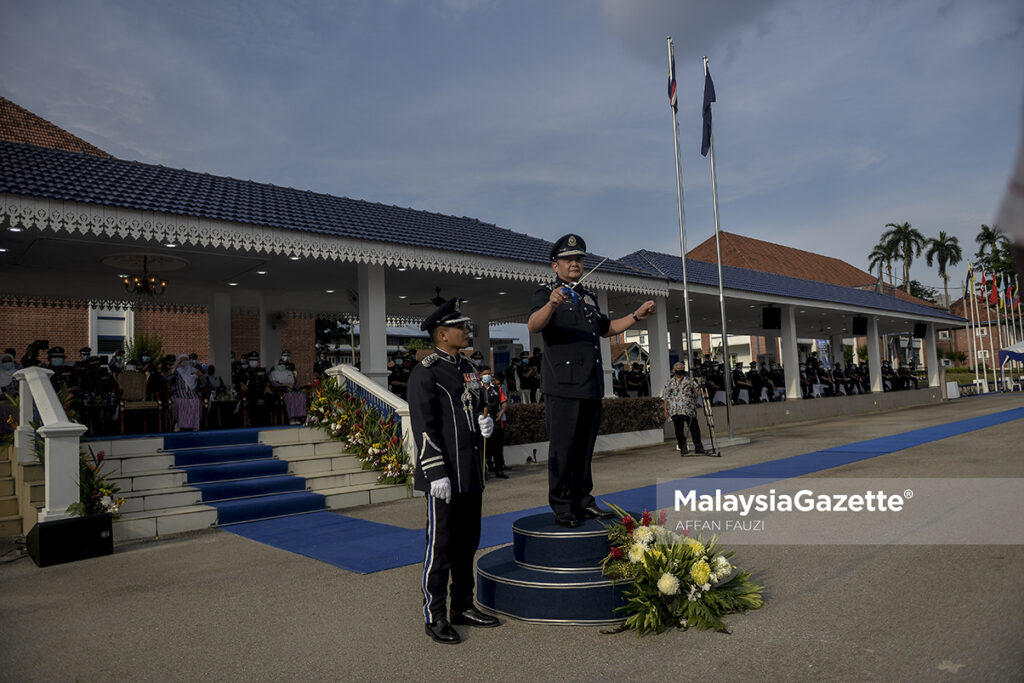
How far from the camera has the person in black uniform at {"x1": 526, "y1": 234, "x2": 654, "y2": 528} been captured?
4500 mm

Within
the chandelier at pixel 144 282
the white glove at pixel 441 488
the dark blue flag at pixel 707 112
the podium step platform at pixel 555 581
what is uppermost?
the dark blue flag at pixel 707 112

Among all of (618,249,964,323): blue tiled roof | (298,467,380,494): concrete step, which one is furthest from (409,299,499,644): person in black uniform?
(618,249,964,323): blue tiled roof

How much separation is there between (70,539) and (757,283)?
21.1 metres

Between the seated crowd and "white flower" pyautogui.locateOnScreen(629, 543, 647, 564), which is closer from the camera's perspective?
"white flower" pyautogui.locateOnScreen(629, 543, 647, 564)

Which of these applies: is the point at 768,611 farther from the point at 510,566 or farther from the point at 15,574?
the point at 15,574

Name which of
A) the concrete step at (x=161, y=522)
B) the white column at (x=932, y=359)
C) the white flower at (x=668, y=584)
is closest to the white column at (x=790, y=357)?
the white column at (x=932, y=359)

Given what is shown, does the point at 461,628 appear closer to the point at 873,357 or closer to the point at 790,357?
the point at 790,357

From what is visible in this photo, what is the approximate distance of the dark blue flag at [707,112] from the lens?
16812mm

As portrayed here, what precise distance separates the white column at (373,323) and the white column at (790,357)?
53.7 feet

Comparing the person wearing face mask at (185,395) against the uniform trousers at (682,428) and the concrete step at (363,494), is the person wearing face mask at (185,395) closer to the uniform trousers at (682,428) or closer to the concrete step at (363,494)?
the concrete step at (363,494)

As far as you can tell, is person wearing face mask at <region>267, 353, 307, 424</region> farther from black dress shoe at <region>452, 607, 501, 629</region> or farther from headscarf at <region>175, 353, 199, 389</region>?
black dress shoe at <region>452, 607, 501, 629</region>

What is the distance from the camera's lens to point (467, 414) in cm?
420

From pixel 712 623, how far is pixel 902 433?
14.2 meters

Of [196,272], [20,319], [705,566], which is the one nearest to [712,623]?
[705,566]
